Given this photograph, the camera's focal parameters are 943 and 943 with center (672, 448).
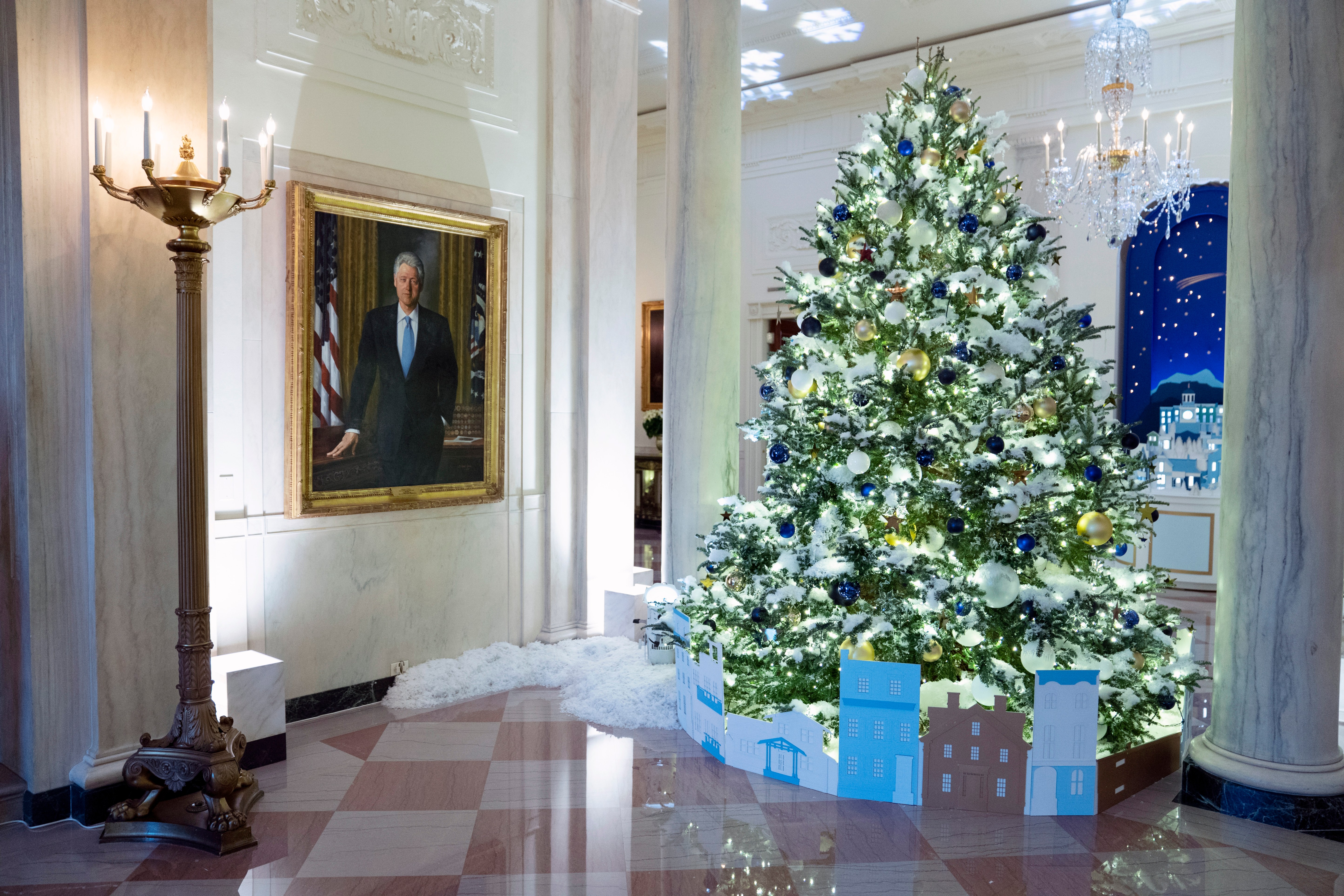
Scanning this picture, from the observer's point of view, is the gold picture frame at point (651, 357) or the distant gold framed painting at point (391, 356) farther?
the gold picture frame at point (651, 357)

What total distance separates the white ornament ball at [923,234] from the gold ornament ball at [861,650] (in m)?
1.72

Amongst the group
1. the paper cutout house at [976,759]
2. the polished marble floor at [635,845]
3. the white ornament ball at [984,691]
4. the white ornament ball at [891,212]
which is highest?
the white ornament ball at [891,212]

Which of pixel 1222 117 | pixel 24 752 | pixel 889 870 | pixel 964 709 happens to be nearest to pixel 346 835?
pixel 24 752

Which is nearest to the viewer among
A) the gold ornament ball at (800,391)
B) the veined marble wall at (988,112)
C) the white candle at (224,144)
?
the white candle at (224,144)

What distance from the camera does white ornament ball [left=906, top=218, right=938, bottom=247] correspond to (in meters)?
4.05

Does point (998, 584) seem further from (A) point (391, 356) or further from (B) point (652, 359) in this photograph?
(B) point (652, 359)

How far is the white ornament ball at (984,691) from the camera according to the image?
3738mm

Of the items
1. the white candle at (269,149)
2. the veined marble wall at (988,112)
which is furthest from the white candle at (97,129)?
the veined marble wall at (988,112)

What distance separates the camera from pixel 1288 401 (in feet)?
11.5

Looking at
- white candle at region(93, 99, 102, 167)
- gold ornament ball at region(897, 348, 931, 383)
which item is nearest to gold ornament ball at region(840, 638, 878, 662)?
gold ornament ball at region(897, 348, 931, 383)

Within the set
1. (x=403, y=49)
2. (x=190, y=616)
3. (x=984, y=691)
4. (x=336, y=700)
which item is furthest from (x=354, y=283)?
(x=984, y=691)

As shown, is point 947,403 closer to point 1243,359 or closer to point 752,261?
point 1243,359

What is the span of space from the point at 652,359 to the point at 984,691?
8932 mm

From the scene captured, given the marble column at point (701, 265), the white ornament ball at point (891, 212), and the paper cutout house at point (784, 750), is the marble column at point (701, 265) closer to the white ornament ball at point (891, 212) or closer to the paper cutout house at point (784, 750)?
the white ornament ball at point (891, 212)
